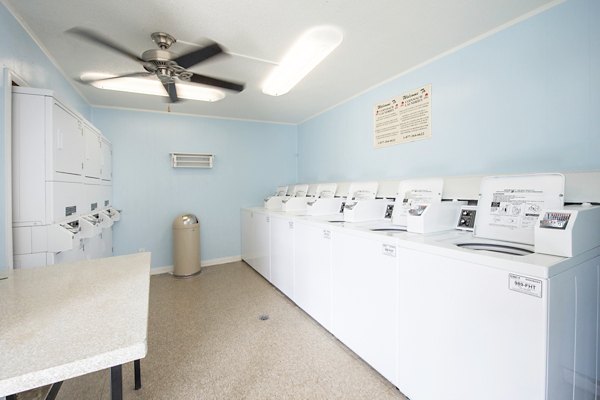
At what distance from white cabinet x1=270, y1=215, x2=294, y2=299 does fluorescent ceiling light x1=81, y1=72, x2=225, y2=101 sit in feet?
5.39

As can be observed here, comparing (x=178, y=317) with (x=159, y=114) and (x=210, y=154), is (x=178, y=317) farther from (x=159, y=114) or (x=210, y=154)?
(x=159, y=114)

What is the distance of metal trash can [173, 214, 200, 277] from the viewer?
3.71m

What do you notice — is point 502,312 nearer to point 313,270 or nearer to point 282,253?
point 313,270

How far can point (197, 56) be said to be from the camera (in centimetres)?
176

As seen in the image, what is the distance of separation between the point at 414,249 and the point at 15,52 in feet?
9.16

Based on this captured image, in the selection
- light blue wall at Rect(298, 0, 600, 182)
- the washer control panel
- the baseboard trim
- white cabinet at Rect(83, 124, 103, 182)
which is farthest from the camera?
the baseboard trim

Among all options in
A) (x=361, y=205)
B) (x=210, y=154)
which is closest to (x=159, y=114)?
(x=210, y=154)

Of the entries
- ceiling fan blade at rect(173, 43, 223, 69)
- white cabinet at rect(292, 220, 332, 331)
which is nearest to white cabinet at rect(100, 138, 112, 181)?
ceiling fan blade at rect(173, 43, 223, 69)

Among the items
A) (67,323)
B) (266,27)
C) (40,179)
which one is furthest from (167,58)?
(67,323)

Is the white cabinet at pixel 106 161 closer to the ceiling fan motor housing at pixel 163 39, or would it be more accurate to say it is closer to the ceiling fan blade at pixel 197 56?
the ceiling fan motor housing at pixel 163 39

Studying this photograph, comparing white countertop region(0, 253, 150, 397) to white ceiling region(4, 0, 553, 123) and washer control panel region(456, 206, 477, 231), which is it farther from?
washer control panel region(456, 206, 477, 231)

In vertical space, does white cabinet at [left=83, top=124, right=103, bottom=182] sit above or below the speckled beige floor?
above

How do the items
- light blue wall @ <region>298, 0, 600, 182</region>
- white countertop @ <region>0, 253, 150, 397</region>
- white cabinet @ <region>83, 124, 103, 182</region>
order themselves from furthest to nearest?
white cabinet @ <region>83, 124, 103, 182</region>, light blue wall @ <region>298, 0, 600, 182</region>, white countertop @ <region>0, 253, 150, 397</region>

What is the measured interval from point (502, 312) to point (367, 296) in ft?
2.67
